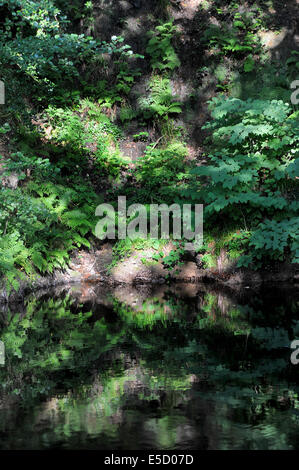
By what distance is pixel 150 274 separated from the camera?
441 inches

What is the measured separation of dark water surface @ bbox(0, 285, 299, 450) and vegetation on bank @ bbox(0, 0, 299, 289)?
7.49ft

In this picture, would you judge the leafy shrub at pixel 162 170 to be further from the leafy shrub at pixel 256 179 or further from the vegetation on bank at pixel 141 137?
the leafy shrub at pixel 256 179

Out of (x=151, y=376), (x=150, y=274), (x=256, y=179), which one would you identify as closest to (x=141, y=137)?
(x=256, y=179)

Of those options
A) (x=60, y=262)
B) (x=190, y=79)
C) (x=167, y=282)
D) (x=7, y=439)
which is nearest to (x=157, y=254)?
(x=167, y=282)

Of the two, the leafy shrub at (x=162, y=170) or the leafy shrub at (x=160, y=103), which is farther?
the leafy shrub at (x=160, y=103)

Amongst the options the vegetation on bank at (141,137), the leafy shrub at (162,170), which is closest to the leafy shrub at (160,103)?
the vegetation on bank at (141,137)

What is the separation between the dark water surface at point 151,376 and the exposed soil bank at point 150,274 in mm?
1925

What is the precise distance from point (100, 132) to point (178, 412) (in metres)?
10.7

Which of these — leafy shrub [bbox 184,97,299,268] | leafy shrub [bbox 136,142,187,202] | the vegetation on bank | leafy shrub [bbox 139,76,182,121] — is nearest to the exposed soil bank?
the vegetation on bank

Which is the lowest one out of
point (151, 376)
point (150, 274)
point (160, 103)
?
point (151, 376)

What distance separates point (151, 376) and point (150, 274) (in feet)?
20.6

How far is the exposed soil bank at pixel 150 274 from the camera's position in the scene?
10.7 metres

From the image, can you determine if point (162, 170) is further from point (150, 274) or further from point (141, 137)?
point (150, 274)

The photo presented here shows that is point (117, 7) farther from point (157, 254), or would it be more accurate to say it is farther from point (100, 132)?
point (157, 254)
